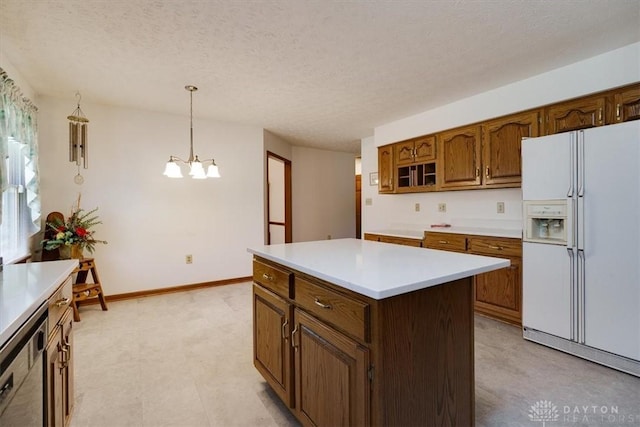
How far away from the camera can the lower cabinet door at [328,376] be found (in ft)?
3.69

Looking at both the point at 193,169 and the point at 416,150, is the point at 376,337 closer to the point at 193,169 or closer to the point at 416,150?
the point at 193,169

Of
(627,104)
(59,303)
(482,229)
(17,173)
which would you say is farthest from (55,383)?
(627,104)

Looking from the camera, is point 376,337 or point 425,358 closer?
point 376,337

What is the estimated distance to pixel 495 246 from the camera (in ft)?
9.50

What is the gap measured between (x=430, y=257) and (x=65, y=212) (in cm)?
393

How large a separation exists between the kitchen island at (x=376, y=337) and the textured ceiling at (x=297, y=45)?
1546 millimetres

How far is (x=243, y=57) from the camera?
2.44 m

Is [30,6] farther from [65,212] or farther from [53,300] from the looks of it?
[65,212]

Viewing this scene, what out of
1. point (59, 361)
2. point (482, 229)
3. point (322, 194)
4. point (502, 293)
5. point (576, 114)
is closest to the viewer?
point (59, 361)

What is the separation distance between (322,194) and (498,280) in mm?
3929

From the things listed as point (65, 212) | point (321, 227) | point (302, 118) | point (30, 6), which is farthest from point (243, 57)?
point (321, 227)

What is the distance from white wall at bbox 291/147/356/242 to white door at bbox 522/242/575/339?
4.03 m

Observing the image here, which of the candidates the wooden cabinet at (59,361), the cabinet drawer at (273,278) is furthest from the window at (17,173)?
the cabinet drawer at (273,278)

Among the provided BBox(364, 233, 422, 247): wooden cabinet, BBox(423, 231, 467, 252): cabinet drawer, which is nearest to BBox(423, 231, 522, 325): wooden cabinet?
BBox(423, 231, 467, 252): cabinet drawer
